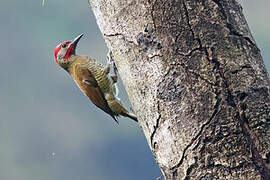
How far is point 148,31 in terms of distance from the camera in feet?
4.99

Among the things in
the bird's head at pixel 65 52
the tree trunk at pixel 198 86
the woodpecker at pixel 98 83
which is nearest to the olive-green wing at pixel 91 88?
the woodpecker at pixel 98 83

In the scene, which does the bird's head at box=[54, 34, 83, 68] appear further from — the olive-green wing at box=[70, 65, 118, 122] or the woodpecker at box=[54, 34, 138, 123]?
the olive-green wing at box=[70, 65, 118, 122]

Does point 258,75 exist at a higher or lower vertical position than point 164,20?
lower

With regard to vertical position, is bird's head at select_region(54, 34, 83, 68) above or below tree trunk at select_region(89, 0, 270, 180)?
above

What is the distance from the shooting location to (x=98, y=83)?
4.12 metres

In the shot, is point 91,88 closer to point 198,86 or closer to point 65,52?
point 65,52

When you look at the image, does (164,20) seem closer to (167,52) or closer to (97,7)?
(167,52)

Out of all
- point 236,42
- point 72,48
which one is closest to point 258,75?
point 236,42

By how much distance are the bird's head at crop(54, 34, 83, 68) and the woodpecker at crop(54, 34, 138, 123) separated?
0.06 meters

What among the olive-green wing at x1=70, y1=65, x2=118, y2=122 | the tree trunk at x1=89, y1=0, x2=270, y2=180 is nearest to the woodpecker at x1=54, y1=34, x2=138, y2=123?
the olive-green wing at x1=70, y1=65, x2=118, y2=122

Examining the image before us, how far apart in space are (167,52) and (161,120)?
281 millimetres

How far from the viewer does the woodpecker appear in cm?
394

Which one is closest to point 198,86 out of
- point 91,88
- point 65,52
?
point 91,88

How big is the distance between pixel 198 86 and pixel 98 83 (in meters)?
2.80
